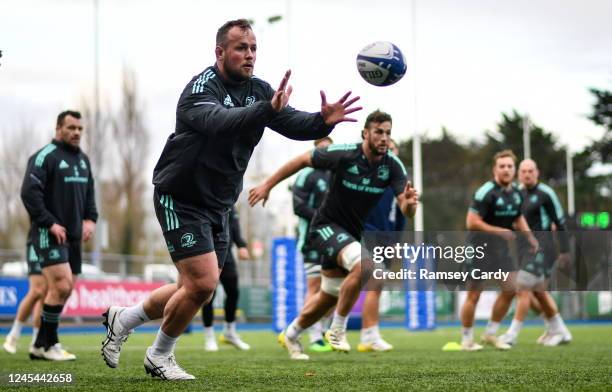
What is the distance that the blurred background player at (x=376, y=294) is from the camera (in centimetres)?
1171

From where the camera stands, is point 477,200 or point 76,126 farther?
point 477,200

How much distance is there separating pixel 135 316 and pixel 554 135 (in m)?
63.2

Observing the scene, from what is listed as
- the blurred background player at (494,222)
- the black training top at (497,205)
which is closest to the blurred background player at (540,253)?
the blurred background player at (494,222)

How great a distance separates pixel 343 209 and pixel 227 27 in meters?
3.57

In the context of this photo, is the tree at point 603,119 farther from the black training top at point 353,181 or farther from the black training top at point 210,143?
the black training top at point 210,143

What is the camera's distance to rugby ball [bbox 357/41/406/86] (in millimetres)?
6957

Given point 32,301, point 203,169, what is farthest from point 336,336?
point 32,301

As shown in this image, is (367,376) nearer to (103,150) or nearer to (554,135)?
(103,150)

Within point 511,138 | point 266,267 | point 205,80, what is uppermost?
point 511,138

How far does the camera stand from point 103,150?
47750 mm

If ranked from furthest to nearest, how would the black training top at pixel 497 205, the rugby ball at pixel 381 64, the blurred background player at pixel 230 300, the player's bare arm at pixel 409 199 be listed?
the blurred background player at pixel 230 300 < the black training top at pixel 497 205 < the player's bare arm at pixel 409 199 < the rugby ball at pixel 381 64

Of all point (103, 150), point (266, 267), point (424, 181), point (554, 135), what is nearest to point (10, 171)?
point (103, 150)

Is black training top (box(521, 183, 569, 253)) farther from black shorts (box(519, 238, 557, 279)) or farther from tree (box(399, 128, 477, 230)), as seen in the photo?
tree (box(399, 128, 477, 230))

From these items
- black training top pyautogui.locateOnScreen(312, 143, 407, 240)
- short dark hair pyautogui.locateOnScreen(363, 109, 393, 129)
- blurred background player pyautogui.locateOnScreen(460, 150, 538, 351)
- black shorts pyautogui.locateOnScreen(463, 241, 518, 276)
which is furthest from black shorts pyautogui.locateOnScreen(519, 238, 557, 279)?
short dark hair pyautogui.locateOnScreen(363, 109, 393, 129)
